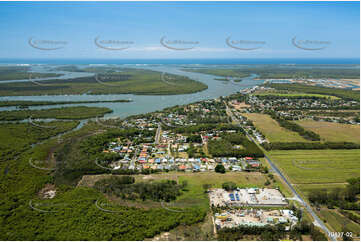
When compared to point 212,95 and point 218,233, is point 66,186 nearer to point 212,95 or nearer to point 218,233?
point 218,233

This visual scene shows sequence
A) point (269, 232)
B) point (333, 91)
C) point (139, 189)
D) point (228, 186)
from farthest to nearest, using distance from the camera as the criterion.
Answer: point (333, 91)
point (228, 186)
point (139, 189)
point (269, 232)

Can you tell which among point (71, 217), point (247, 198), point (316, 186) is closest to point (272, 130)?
point (316, 186)

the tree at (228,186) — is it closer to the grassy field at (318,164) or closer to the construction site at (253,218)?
the construction site at (253,218)

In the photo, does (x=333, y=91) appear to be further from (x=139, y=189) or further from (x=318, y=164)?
(x=139, y=189)

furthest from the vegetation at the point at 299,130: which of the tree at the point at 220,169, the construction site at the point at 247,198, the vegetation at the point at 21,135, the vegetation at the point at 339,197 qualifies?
the vegetation at the point at 21,135

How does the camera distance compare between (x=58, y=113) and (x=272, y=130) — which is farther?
(x=58, y=113)

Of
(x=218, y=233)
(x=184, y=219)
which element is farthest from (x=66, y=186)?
(x=218, y=233)

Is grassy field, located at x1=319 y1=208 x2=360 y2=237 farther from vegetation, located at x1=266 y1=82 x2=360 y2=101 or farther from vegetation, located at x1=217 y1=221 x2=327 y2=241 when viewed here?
vegetation, located at x1=266 y1=82 x2=360 y2=101

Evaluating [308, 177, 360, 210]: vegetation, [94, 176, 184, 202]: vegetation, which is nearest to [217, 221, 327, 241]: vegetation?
[308, 177, 360, 210]: vegetation
